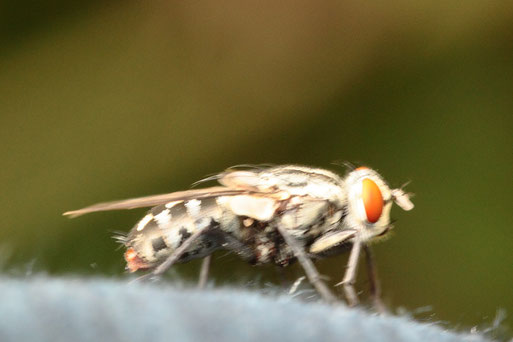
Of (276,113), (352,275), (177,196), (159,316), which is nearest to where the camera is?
(159,316)

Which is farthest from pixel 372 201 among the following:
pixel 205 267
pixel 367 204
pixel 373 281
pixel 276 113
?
pixel 276 113

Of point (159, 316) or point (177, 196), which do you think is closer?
point (159, 316)

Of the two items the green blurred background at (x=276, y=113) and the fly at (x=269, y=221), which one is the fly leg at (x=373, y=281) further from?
the green blurred background at (x=276, y=113)

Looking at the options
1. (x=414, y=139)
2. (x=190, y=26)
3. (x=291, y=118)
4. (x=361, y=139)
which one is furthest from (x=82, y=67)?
(x=414, y=139)

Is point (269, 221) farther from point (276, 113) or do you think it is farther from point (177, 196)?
point (276, 113)

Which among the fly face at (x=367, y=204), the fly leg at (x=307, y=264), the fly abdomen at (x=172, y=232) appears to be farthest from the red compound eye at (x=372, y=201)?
the fly abdomen at (x=172, y=232)

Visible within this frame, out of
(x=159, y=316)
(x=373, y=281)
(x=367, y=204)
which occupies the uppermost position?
(x=159, y=316)

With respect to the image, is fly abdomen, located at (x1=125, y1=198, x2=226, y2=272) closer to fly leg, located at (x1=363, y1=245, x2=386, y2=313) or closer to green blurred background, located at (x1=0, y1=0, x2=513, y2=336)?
fly leg, located at (x1=363, y1=245, x2=386, y2=313)
